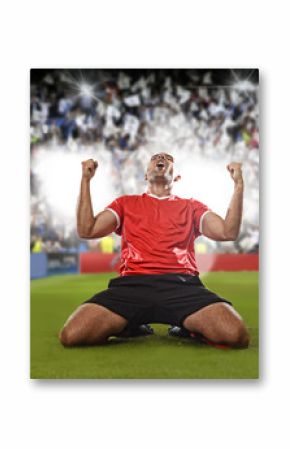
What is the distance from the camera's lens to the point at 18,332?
2301mm

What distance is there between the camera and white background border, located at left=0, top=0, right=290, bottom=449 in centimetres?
224

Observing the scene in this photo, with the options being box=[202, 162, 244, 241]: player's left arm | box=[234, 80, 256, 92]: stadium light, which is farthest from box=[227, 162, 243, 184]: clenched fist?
box=[234, 80, 256, 92]: stadium light

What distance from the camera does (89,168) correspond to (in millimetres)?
2328

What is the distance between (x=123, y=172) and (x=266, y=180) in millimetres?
556

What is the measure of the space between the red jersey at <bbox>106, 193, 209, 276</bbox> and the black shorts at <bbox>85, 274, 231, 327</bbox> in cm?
4

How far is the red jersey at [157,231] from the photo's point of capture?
229cm

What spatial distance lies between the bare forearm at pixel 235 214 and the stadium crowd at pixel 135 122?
0.04 m

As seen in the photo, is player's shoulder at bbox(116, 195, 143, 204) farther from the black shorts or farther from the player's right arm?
the black shorts

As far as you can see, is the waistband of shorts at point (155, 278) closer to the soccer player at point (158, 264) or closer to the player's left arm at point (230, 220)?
the soccer player at point (158, 264)
